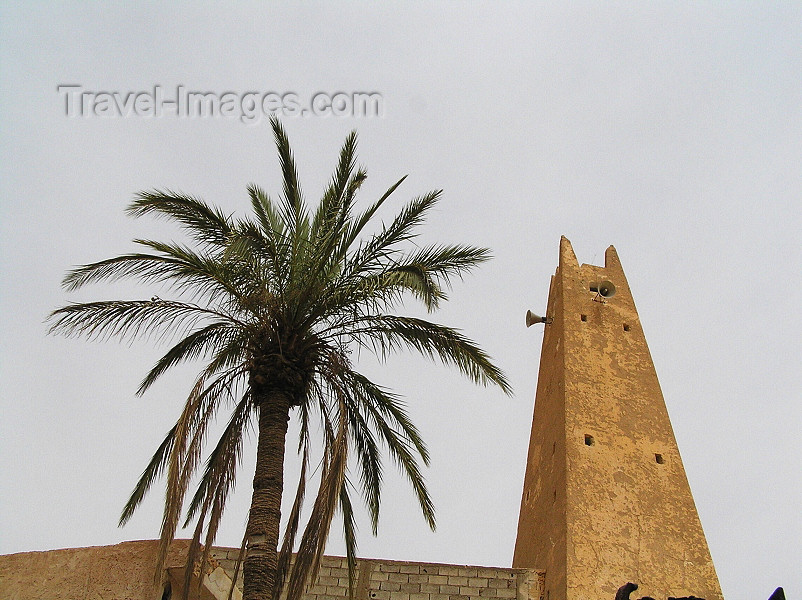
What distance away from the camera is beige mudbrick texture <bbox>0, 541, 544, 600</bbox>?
1224 cm

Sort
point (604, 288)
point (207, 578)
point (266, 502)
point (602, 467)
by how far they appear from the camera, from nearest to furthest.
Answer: point (266, 502), point (207, 578), point (602, 467), point (604, 288)

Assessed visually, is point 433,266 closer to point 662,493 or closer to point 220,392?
point 220,392

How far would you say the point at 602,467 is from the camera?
48.4 feet

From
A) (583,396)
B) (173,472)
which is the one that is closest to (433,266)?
(173,472)

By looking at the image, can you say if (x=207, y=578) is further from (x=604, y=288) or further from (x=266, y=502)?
(x=604, y=288)

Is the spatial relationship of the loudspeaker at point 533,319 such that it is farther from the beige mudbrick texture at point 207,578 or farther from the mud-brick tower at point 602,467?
the beige mudbrick texture at point 207,578

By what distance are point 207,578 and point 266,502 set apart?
2.82 m

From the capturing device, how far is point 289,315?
10977 millimetres

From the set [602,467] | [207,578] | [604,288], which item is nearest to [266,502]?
[207,578]

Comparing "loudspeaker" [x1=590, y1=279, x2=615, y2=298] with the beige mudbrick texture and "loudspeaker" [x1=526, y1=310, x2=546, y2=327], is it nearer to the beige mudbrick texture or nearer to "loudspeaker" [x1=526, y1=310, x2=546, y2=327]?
"loudspeaker" [x1=526, y1=310, x2=546, y2=327]

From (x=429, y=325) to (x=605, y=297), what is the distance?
24.1 feet

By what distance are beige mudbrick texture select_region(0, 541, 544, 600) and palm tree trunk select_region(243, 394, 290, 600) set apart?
8.19ft

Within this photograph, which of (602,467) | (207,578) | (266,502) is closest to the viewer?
(266,502)

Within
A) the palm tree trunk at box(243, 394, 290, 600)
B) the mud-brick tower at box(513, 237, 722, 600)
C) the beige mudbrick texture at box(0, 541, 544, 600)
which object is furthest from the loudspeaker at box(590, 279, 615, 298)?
the palm tree trunk at box(243, 394, 290, 600)
